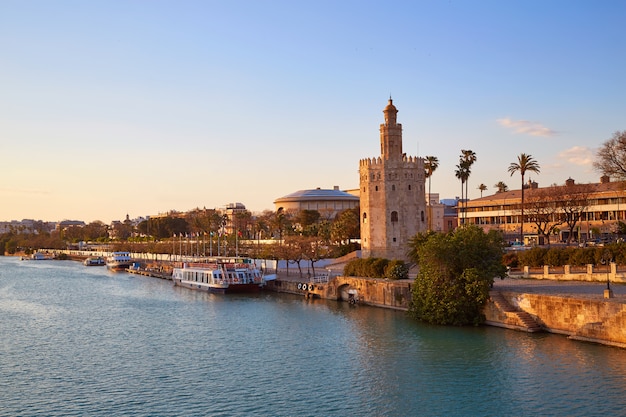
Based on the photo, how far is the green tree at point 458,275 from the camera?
4316 cm

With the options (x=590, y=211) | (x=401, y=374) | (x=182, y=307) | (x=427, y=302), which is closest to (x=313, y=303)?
(x=182, y=307)

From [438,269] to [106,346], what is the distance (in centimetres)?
2279

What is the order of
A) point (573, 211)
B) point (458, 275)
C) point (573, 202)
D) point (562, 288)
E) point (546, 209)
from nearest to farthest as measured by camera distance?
1. point (562, 288)
2. point (458, 275)
3. point (573, 202)
4. point (573, 211)
5. point (546, 209)

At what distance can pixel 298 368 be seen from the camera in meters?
34.1

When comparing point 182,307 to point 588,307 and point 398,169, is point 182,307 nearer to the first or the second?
point 398,169


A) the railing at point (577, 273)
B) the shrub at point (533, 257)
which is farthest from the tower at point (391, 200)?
the railing at point (577, 273)

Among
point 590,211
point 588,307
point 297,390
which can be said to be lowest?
point 297,390

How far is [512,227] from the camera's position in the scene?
99312 millimetres

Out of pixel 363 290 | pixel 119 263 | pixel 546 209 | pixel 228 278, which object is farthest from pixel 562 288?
pixel 119 263

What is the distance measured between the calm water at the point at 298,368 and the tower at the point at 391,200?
21984mm

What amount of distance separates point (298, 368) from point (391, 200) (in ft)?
140

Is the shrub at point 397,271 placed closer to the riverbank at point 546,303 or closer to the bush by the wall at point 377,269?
the bush by the wall at point 377,269

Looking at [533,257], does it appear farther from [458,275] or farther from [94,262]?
[94,262]

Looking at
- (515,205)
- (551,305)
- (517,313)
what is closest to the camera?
(551,305)
